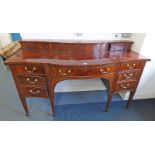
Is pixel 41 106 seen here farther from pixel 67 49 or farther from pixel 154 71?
pixel 154 71

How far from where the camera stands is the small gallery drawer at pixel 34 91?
4.54 ft

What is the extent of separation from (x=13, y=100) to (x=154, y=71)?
201 cm

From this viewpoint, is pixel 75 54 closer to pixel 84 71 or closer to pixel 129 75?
pixel 84 71

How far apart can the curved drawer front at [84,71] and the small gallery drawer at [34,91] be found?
11.5 inches

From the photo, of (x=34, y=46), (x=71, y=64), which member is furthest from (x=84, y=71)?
(x=34, y=46)

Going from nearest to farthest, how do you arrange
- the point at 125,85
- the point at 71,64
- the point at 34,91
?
the point at 71,64
the point at 34,91
the point at 125,85

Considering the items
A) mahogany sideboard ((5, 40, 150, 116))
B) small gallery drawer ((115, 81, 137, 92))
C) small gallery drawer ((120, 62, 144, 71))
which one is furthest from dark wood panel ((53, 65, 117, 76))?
small gallery drawer ((115, 81, 137, 92))

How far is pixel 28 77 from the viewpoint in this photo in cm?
129

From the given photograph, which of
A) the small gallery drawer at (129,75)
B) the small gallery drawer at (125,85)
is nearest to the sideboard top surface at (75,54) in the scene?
the small gallery drawer at (129,75)

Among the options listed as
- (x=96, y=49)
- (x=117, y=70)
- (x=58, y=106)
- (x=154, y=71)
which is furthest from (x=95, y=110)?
(x=154, y=71)

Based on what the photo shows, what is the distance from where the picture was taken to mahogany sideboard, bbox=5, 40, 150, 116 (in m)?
1.22

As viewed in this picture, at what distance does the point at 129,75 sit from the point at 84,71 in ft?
1.79

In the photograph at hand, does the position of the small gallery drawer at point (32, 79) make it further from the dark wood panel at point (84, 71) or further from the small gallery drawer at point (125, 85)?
the small gallery drawer at point (125, 85)

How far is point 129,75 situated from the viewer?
4.73 feet
